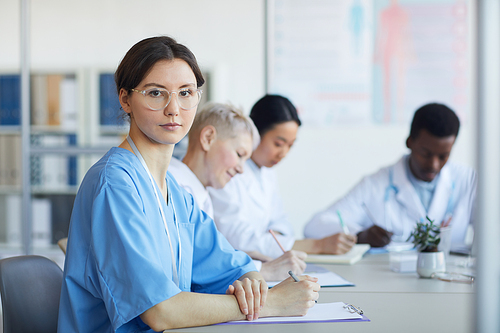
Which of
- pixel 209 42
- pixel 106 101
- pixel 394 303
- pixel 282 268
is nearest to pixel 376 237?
pixel 282 268

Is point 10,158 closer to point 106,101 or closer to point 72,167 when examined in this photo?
point 72,167

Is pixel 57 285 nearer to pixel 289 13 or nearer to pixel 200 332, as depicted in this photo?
pixel 200 332

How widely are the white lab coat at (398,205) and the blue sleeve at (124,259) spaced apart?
1531 mm

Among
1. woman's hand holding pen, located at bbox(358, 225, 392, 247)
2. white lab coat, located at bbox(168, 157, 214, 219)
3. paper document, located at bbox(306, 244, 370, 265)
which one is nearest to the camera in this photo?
white lab coat, located at bbox(168, 157, 214, 219)

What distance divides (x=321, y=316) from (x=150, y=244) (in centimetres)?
44

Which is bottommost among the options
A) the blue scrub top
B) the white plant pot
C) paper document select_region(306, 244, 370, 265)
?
paper document select_region(306, 244, 370, 265)

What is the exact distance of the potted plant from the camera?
161 centimetres

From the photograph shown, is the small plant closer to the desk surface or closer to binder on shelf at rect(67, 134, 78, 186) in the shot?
the desk surface

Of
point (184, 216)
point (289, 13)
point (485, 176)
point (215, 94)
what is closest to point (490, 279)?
point (485, 176)

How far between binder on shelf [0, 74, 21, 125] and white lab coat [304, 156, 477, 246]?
243 cm

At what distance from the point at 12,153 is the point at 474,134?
3542mm

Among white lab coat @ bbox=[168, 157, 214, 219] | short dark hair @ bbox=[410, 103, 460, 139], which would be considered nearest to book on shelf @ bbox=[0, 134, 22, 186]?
white lab coat @ bbox=[168, 157, 214, 219]

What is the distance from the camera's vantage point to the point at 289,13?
3699 millimetres

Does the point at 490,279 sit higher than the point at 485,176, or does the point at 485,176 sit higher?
the point at 485,176
